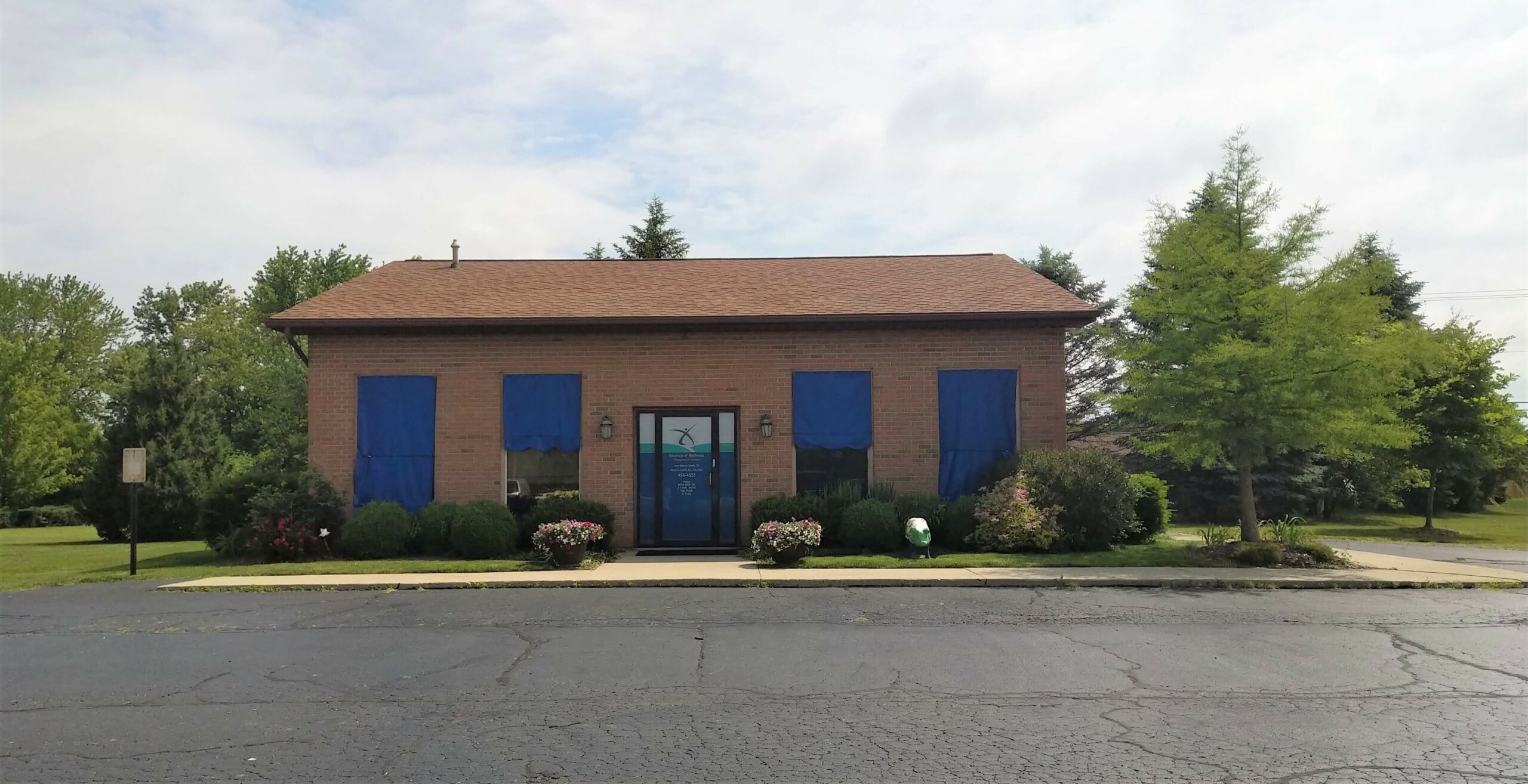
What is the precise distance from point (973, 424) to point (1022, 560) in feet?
11.4

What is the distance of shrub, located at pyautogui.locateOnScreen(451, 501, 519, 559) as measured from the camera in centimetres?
1625

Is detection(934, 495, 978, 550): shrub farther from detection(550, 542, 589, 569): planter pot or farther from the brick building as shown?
detection(550, 542, 589, 569): planter pot

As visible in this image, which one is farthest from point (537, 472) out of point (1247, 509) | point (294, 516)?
point (1247, 509)

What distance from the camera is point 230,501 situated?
17.2m

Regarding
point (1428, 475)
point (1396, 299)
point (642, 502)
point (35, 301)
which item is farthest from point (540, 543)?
point (35, 301)

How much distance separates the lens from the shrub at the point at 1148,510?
17812mm

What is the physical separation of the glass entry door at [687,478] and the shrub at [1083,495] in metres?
4.86

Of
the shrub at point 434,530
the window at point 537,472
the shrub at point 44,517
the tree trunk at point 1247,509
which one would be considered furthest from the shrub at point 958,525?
the shrub at point 44,517

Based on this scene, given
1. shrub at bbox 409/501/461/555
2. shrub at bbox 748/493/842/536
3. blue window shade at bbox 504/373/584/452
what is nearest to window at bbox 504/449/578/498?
blue window shade at bbox 504/373/584/452

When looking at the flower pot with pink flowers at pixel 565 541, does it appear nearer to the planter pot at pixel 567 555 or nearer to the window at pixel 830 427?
the planter pot at pixel 567 555

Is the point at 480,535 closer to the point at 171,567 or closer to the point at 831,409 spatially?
the point at 171,567

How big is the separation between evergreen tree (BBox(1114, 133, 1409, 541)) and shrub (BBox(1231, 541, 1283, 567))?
3.90 ft

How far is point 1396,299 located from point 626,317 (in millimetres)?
34525

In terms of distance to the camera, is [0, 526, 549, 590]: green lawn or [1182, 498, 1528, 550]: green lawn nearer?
[0, 526, 549, 590]: green lawn
